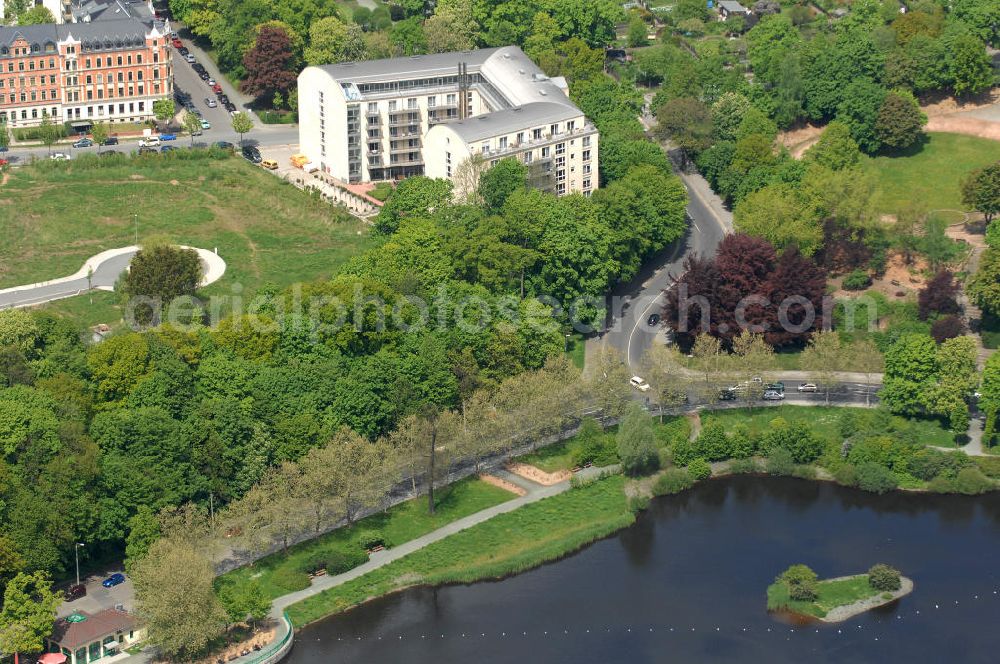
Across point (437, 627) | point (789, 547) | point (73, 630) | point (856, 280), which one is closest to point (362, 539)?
point (437, 627)

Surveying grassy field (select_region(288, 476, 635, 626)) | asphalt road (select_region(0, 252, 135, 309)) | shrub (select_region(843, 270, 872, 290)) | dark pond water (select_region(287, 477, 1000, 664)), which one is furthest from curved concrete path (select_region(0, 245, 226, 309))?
shrub (select_region(843, 270, 872, 290))

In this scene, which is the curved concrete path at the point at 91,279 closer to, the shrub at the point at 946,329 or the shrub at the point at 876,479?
the shrub at the point at 876,479

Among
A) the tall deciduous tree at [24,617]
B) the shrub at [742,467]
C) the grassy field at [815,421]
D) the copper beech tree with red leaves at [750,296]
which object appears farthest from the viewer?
the copper beech tree with red leaves at [750,296]

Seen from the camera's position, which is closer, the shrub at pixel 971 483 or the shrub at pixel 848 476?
the shrub at pixel 971 483

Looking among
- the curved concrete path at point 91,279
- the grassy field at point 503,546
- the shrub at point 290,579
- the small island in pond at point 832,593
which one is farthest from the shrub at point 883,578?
the curved concrete path at point 91,279

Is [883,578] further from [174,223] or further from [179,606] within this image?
[174,223]

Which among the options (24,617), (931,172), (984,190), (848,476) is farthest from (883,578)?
(931,172)

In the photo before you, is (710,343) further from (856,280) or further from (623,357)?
(856,280)
